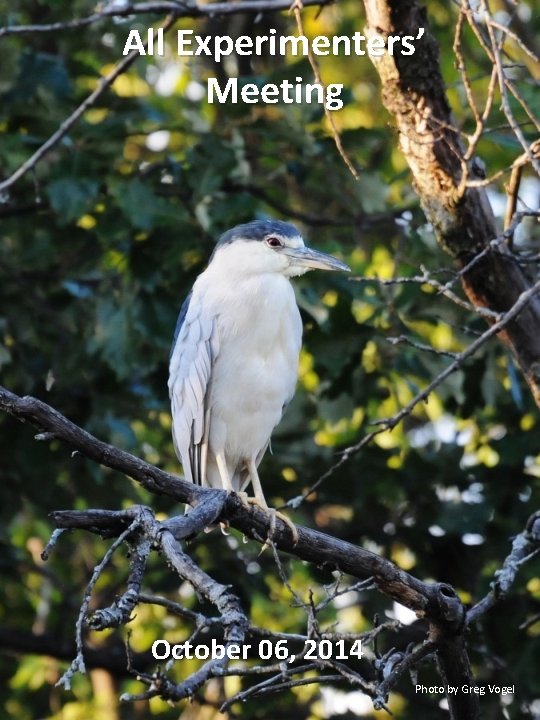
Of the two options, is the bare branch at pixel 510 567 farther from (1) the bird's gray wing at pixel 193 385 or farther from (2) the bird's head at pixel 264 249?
(2) the bird's head at pixel 264 249

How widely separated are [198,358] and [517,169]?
5.75ft

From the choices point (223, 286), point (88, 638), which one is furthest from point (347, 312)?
point (88, 638)

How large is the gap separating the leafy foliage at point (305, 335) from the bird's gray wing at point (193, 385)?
1.11 ft

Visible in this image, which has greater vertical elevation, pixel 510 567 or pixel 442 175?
pixel 442 175

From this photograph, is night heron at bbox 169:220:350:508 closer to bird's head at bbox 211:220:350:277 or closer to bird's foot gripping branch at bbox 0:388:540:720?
bird's head at bbox 211:220:350:277

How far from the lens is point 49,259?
570 cm

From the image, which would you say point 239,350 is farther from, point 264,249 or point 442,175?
point 442,175

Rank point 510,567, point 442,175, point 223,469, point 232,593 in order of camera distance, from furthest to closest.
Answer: point 223,469 → point 442,175 → point 510,567 → point 232,593

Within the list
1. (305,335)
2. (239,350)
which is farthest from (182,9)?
(305,335)

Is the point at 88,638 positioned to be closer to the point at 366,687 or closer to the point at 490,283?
the point at 490,283

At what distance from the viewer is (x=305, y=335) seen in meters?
5.20

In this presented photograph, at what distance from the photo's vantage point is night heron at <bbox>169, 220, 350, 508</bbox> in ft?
15.6

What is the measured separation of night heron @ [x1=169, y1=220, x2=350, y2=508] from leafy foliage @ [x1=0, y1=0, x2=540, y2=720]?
8.8 inches

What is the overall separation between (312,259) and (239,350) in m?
0.49
